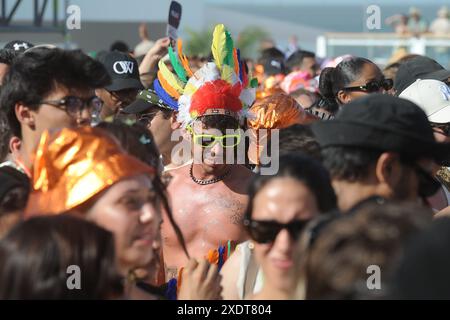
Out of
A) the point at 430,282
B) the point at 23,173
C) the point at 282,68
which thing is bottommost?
the point at 282,68

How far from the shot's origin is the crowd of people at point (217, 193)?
2.47m

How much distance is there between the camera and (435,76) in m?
7.07

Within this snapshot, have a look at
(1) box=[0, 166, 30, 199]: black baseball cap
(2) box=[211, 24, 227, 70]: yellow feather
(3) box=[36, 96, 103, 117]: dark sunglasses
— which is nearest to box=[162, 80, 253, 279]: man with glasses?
(2) box=[211, 24, 227, 70]: yellow feather

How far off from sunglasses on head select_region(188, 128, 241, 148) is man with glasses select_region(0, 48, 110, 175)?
1.12m

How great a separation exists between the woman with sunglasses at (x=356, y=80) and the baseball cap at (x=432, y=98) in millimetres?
679

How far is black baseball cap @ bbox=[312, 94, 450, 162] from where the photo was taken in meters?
3.43

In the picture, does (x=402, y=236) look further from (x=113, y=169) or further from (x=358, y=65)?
(x=358, y=65)

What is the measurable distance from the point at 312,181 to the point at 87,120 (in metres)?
1.17

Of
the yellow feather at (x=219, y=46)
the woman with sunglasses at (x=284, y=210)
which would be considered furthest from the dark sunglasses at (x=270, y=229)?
the yellow feather at (x=219, y=46)

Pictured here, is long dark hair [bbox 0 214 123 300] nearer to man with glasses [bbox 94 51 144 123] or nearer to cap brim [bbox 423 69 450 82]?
man with glasses [bbox 94 51 144 123]

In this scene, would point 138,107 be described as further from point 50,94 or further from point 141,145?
point 141,145

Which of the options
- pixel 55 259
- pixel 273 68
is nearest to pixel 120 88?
pixel 55 259

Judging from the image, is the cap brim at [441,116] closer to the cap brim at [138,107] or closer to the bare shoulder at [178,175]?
the bare shoulder at [178,175]
